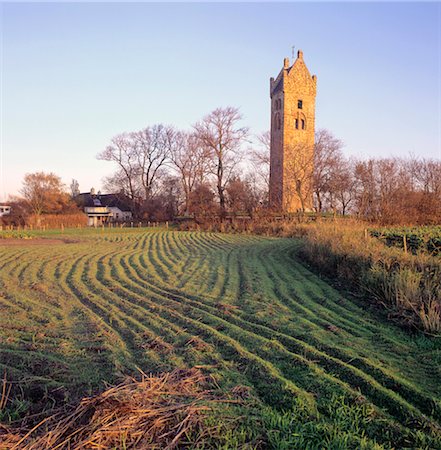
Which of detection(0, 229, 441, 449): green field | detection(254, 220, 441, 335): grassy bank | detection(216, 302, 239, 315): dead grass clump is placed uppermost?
detection(254, 220, 441, 335): grassy bank

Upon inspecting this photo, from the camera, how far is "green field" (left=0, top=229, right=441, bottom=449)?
146 inches

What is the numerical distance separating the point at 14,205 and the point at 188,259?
156ft

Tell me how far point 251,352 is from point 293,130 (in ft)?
152

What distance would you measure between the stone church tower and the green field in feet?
105

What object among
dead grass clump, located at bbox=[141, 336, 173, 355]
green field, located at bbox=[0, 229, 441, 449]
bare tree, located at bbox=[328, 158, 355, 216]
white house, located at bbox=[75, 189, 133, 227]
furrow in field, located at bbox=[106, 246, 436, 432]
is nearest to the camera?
green field, located at bbox=[0, 229, 441, 449]

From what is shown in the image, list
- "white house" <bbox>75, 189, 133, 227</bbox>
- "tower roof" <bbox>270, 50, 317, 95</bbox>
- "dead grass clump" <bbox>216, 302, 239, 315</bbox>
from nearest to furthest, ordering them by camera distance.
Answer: "dead grass clump" <bbox>216, 302, 239, 315</bbox>
"tower roof" <bbox>270, 50, 317, 95</bbox>
"white house" <bbox>75, 189, 133, 227</bbox>

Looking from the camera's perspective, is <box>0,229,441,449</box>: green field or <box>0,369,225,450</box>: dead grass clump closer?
<box>0,369,225,450</box>: dead grass clump

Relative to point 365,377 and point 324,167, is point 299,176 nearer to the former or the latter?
point 324,167

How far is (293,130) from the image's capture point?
49.2 metres

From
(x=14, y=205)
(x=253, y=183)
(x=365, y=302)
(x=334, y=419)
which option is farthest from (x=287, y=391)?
(x=14, y=205)

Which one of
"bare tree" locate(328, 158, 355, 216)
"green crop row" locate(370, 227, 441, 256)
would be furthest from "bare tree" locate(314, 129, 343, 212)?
"green crop row" locate(370, 227, 441, 256)

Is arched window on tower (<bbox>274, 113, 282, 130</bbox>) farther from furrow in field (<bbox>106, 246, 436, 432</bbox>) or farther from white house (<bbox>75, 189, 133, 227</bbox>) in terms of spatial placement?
furrow in field (<bbox>106, 246, 436, 432</bbox>)

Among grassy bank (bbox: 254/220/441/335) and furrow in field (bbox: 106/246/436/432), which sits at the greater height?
grassy bank (bbox: 254/220/441/335)

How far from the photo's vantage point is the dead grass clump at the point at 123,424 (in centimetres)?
312
